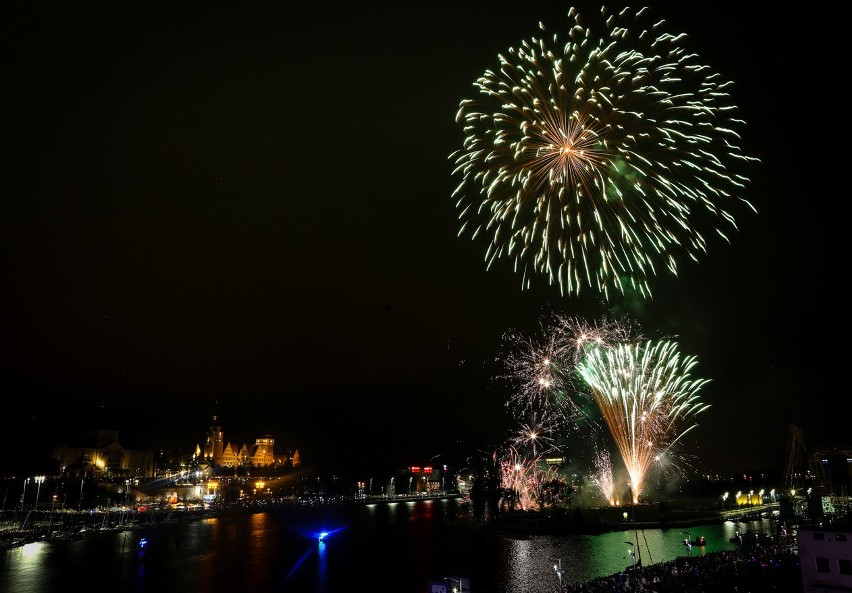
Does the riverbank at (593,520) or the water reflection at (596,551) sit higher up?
the riverbank at (593,520)

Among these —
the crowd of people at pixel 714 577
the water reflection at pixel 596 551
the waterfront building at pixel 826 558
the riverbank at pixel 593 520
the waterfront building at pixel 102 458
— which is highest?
the waterfront building at pixel 102 458

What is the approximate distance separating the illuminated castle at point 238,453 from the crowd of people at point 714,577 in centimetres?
14240

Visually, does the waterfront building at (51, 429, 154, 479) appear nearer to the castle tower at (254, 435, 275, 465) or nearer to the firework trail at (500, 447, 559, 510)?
the castle tower at (254, 435, 275, 465)

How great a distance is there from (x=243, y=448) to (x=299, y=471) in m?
24.7

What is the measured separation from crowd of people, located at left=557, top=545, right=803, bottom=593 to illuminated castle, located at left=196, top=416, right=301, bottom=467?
467 ft

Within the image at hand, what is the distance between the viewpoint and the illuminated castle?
511 feet

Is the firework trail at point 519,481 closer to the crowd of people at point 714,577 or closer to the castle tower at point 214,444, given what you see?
the crowd of people at point 714,577

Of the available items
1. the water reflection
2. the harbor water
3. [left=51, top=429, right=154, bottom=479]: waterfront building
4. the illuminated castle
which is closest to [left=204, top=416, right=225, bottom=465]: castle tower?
the illuminated castle

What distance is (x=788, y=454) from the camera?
212 feet

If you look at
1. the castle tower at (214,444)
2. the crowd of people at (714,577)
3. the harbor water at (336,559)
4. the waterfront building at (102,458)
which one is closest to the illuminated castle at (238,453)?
the castle tower at (214,444)

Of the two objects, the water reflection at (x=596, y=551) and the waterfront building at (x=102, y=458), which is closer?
the water reflection at (x=596, y=551)

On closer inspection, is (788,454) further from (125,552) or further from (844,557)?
(125,552)

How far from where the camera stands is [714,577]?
2098 cm

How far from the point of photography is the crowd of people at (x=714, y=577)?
64.6 ft
